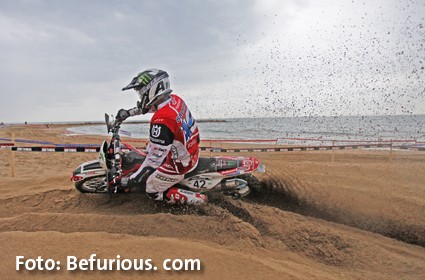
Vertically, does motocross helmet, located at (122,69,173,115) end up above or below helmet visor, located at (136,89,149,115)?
above

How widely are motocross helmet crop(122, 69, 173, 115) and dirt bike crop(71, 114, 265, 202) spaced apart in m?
0.71

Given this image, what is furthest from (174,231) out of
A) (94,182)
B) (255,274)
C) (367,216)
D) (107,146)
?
(367,216)

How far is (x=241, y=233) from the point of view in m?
3.90

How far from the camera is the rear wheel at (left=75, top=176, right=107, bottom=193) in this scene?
17.3 ft

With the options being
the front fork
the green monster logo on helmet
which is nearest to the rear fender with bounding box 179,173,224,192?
the front fork

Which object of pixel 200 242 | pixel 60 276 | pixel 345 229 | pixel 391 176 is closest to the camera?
pixel 60 276

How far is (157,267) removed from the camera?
305cm

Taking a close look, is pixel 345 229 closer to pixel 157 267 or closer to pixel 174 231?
pixel 174 231

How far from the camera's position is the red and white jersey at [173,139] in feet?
13.8

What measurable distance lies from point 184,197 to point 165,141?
0.99 meters

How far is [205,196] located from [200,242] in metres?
1.10

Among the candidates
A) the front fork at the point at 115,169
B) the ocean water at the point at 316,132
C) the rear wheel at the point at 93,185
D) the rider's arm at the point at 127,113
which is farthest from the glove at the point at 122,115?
the ocean water at the point at 316,132

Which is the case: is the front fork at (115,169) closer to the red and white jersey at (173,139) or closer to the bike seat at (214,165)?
the red and white jersey at (173,139)

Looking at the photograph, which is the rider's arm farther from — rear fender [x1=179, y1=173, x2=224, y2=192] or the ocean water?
the ocean water
